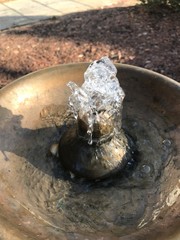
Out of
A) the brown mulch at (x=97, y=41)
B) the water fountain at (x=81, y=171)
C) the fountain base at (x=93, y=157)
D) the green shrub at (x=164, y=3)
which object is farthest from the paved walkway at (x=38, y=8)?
the fountain base at (x=93, y=157)

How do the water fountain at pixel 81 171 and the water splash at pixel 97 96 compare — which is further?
the water splash at pixel 97 96

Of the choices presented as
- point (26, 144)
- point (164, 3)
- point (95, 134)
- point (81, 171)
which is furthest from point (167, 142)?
point (164, 3)

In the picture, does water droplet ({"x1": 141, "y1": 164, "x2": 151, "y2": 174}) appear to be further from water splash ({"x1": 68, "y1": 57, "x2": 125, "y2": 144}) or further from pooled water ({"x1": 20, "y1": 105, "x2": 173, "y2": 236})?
water splash ({"x1": 68, "y1": 57, "x2": 125, "y2": 144})

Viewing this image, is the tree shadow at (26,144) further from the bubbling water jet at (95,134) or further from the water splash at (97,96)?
the water splash at (97,96)

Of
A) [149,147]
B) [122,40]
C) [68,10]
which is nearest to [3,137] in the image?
[149,147]

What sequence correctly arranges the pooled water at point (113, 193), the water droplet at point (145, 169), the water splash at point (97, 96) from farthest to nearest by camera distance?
1. the water droplet at point (145, 169)
2. the water splash at point (97, 96)
3. the pooled water at point (113, 193)

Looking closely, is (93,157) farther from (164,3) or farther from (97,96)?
(164,3)
